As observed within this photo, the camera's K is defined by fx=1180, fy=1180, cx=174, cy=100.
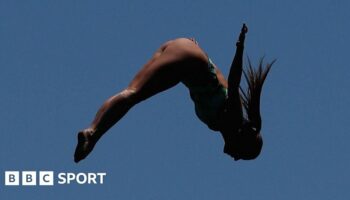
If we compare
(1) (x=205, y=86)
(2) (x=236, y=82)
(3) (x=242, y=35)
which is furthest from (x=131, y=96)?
(3) (x=242, y=35)

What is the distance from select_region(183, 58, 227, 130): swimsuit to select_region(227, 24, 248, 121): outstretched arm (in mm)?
198

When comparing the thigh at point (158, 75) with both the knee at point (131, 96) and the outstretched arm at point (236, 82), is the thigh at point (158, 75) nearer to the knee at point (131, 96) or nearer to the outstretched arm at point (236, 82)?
the knee at point (131, 96)

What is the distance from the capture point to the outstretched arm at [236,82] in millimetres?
15914

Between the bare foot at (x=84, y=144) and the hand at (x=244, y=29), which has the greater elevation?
the hand at (x=244, y=29)

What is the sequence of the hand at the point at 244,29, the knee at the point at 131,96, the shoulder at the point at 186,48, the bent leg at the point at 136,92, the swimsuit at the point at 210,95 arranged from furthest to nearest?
the swimsuit at the point at 210,95
the shoulder at the point at 186,48
the hand at the point at 244,29
the knee at the point at 131,96
the bent leg at the point at 136,92

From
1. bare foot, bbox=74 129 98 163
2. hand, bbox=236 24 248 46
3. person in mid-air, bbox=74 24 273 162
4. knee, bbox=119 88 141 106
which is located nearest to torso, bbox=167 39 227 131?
person in mid-air, bbox=74 24 273 162

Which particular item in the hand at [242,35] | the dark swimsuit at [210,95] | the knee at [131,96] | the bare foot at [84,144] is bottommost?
the bare foot at [84,144]

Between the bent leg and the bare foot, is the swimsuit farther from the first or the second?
the bare foot

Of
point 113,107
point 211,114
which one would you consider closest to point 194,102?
point 211,114

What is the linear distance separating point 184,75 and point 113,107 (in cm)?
128

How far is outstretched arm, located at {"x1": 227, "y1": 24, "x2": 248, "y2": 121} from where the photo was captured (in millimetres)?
15914

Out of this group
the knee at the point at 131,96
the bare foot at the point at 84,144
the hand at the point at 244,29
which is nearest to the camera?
the bare foot at the point at 84,144

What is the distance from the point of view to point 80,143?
15133mm

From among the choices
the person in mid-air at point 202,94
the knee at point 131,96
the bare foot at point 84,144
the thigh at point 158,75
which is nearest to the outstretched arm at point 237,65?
the person in mid-air at point 202,94
